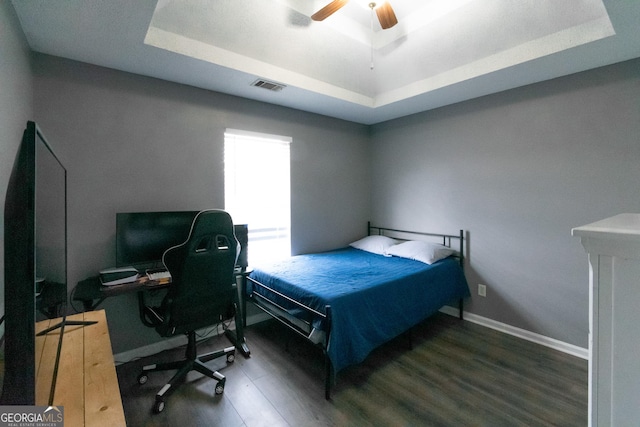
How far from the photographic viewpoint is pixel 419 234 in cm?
366

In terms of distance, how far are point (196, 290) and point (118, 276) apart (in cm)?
69

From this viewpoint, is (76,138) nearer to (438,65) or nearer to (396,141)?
(438,65)

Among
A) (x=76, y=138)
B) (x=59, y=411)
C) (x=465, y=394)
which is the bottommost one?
(x=465, y=394)

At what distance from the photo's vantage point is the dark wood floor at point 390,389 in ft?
5.80

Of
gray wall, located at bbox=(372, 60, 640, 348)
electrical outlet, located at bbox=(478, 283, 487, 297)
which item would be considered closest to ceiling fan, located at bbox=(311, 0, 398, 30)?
gray wall, located at bbox=(372, 60, 640, 348)

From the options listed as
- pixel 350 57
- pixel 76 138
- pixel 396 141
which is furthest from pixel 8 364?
pixel 396 141

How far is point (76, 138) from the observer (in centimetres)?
220

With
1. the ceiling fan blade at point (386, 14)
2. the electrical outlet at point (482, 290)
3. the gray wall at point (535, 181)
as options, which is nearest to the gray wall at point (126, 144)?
the ceiling fan blade at point (386, 14)

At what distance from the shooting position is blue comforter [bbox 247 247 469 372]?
2004mm

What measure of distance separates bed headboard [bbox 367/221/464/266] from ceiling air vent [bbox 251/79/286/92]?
2382mm

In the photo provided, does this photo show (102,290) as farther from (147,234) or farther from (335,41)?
(335,41)

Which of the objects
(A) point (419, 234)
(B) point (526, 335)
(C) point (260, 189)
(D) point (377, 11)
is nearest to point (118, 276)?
(C) point (260, 189)

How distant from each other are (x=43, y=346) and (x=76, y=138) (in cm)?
186

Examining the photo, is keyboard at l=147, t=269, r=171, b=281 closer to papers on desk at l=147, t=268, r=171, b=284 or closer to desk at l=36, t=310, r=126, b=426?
papers on desk at l=147, t=268, r=171, b=284
